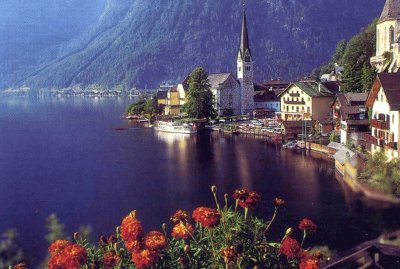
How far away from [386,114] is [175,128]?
3858 cm

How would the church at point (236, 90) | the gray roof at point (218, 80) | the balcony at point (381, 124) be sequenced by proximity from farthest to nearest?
the gray roof at point (218, 80) → the church at point (236, 90) → the balcony at point (381, 124)

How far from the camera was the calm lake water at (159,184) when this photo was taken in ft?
74.5

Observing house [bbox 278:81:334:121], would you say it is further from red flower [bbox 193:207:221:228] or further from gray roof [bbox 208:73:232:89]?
red flower [bbox 193:207:221:228]

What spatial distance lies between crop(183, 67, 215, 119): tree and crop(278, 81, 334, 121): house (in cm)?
1236

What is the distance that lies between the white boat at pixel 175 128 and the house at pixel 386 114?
3347 cm

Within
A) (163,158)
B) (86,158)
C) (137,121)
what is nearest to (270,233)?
(163,158)

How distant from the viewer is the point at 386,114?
29750 mm

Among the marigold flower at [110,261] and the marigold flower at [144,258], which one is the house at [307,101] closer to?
the marigold flower at [110,261]

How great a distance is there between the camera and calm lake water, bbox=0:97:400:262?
22.7 m

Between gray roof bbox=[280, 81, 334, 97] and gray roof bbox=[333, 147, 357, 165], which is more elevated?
gray roof bbox=[280, 81, 334, 97]

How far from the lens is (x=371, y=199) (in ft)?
83.1

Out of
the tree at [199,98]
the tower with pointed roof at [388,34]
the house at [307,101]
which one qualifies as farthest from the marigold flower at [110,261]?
the tree at [199,98]

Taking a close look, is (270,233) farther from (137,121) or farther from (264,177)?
(137,121)

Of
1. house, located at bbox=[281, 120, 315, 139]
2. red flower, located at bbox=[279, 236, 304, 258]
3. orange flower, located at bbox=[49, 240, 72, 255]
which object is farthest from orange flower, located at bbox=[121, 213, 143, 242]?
house, located at bbox=[281, 120, 315, 139]
